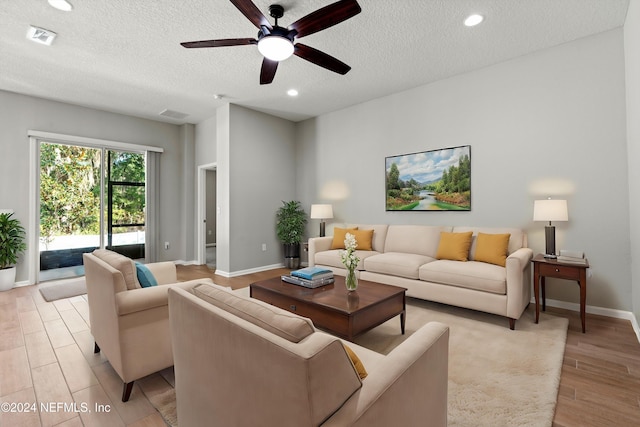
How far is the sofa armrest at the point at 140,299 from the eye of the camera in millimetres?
1758

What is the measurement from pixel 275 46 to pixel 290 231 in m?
3.70

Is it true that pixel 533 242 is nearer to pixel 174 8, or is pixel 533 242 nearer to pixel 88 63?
pixel 174 8

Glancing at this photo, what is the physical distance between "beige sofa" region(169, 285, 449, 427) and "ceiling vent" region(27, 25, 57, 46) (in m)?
3.35

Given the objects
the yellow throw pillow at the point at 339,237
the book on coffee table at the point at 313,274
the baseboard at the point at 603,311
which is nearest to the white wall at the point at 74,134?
the yellow throw pillow at the point at 339,237

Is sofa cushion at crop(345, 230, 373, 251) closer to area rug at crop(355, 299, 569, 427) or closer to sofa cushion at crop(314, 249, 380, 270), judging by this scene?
sofa cushion at crop(314, 249, 380, 270)

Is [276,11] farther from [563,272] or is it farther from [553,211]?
[563,272]

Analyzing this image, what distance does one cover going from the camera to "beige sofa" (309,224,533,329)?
112 inches

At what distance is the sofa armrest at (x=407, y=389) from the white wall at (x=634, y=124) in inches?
102

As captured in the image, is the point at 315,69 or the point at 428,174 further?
the point at 428,174

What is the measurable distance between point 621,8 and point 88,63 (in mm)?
5596

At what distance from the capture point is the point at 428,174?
433 cm

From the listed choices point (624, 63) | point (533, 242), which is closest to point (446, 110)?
point (624, 63)

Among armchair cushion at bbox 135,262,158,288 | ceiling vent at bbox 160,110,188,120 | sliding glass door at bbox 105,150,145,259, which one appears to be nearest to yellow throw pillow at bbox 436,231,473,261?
armchair cushion at bbox 135,262,158,288

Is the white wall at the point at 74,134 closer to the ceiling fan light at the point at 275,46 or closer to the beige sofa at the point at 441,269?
the beige sofa at the point at 441,269
